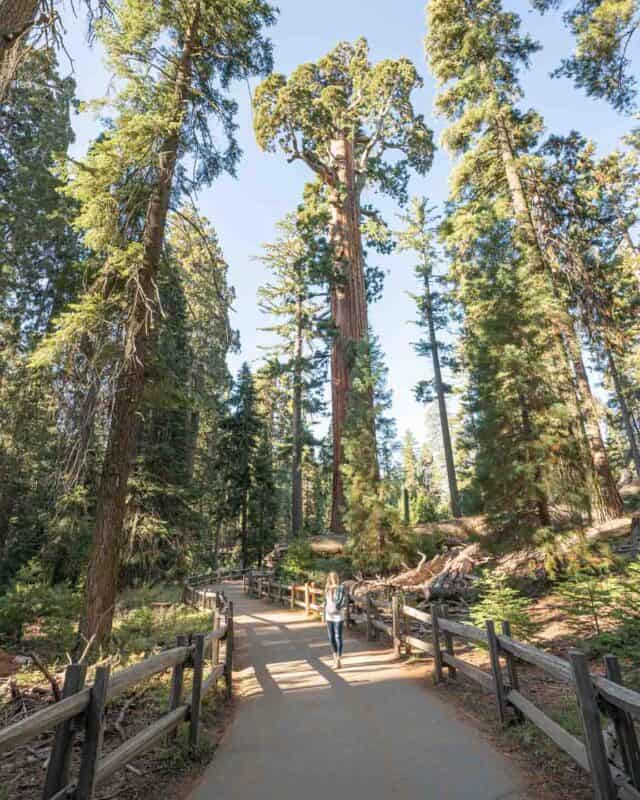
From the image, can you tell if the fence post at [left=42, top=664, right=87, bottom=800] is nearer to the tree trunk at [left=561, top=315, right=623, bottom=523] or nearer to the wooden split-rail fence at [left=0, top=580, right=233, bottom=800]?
the wooden split-rail fence at [left=0, top=580, right=233, bottom=800]

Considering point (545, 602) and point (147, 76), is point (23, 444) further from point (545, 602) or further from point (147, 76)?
point (545, 602)

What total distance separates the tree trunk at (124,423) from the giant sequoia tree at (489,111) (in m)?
10.7

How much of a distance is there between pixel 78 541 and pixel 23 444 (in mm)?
4085

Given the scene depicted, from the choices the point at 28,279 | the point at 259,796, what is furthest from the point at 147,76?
the point at 259,796

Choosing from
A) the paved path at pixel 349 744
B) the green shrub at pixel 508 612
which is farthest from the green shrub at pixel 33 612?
the green shrub at pixel 508 612

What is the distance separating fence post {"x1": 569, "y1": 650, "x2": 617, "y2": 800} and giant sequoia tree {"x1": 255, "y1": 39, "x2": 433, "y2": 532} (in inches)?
571

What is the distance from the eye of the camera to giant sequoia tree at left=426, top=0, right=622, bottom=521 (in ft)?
49.4

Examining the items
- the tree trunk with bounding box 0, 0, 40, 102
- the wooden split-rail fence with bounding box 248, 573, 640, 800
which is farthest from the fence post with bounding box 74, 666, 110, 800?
the tree trunk with bounding box 0, 0, 40, 102

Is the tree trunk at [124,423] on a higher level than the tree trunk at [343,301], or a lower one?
lower

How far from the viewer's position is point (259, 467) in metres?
30.4

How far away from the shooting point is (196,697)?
479 cm

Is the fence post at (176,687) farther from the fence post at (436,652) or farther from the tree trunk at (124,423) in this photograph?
the fence post at (436,652)

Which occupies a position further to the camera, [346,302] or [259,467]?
[259,467]

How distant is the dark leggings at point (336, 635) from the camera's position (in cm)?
784
